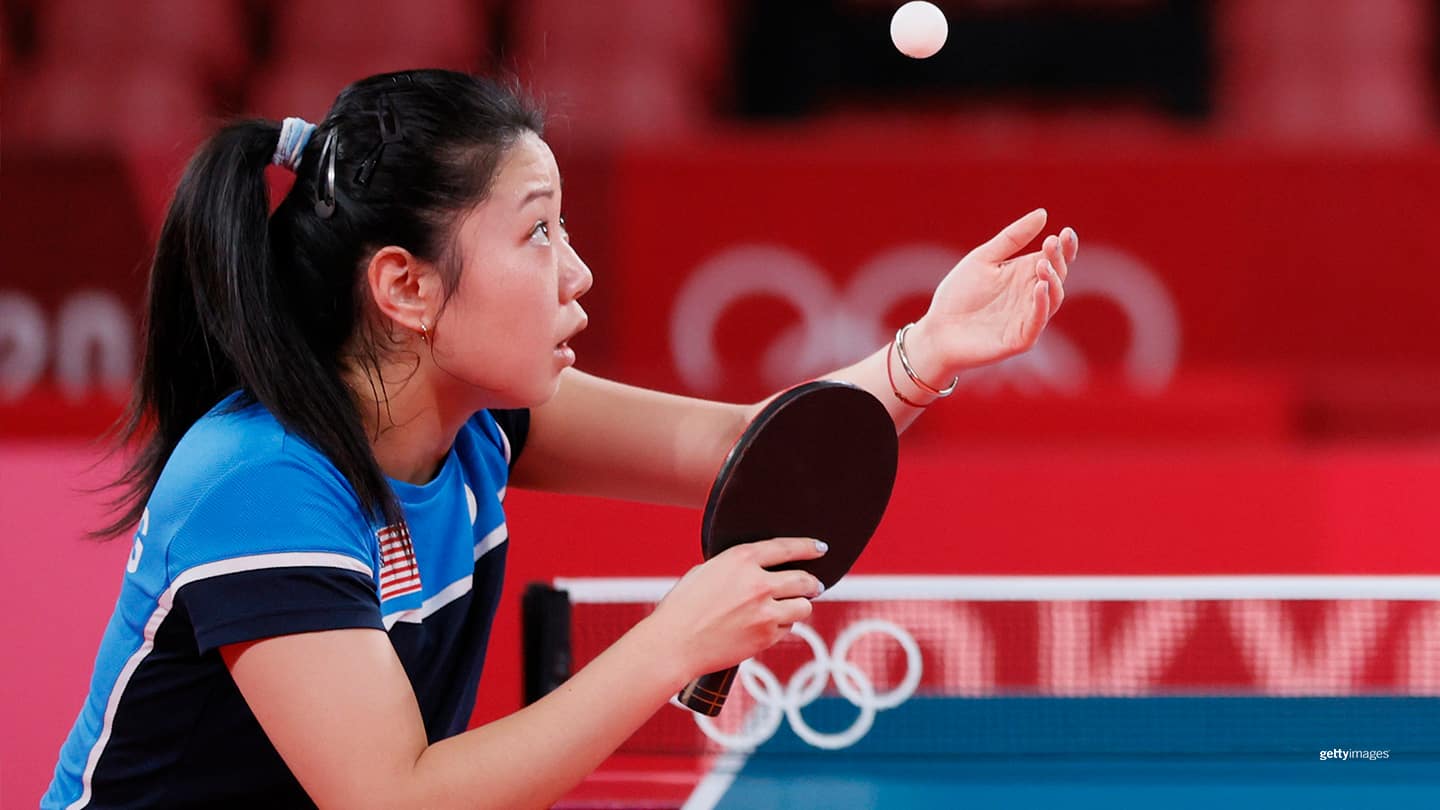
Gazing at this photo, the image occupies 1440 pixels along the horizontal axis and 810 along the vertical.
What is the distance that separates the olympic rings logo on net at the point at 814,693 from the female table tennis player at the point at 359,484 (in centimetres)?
67

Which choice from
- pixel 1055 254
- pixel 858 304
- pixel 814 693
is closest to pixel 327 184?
pixel 1055 254

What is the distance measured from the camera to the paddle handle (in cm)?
195

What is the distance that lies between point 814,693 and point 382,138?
135 cm

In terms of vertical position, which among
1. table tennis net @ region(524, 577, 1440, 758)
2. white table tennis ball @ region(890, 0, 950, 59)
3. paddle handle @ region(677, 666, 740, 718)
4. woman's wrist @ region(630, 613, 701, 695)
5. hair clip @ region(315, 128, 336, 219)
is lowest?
table tennis net @ region(524, 577, 1440, 758)

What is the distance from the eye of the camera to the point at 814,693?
289 centimetres

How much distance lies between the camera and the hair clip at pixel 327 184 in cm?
199

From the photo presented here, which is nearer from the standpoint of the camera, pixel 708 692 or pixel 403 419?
pixel 708 692

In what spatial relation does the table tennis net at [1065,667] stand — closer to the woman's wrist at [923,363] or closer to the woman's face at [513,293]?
the woman's wrist at [923,363]

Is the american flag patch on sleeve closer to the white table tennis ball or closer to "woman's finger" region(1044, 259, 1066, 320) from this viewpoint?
"woman's finger" region(1044, 259, 1066, 320)

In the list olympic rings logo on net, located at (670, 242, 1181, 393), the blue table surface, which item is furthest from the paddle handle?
olympic rings logo on net, located at (670, 242, 1181, 393)

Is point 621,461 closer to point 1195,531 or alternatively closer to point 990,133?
point 1195,531

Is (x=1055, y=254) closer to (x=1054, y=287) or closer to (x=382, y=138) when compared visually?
(x=1054, y=287)

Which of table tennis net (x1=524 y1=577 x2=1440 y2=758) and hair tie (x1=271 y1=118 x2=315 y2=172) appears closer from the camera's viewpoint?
hair tie (x1=271 y1=118 x2=315 y2=172)

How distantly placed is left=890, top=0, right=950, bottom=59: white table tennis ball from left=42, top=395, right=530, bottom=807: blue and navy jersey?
857mm
